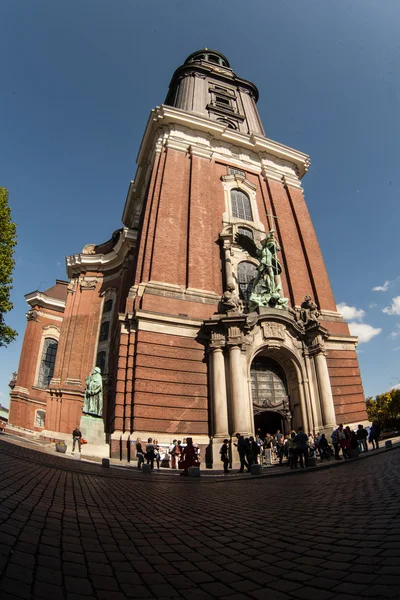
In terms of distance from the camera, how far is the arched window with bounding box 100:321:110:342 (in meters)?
26.8

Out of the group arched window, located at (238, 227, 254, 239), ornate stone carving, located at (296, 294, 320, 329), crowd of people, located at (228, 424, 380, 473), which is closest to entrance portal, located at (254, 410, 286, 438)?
crowd of people, located at (228, 424, 380, 473)

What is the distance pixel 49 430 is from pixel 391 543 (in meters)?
24.5

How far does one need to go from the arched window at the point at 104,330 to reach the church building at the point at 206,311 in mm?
113

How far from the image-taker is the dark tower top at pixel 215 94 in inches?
1122

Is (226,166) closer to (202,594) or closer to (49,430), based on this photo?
(49,430)

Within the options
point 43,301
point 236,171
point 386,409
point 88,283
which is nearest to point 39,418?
point 43,301

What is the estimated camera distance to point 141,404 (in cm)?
1377

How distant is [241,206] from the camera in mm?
22953

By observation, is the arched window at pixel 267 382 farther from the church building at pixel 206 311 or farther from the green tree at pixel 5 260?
the green tree at pixel 5 260

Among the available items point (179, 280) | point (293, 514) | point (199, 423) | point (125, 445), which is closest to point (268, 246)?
point (179, 280)

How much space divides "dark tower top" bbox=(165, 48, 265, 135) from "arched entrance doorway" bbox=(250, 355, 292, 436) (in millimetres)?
19713

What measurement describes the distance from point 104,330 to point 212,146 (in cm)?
1641

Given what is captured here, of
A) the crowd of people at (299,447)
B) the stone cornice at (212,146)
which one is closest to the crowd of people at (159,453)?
the crowd of people at (299,447)

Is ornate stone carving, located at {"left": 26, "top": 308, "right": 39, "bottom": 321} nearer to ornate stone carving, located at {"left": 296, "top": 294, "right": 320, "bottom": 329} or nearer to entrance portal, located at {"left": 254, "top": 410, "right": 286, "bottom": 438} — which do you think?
entrance portal, located at {"left": 254, "top": 410, "right": 286, "bottom": 438}
